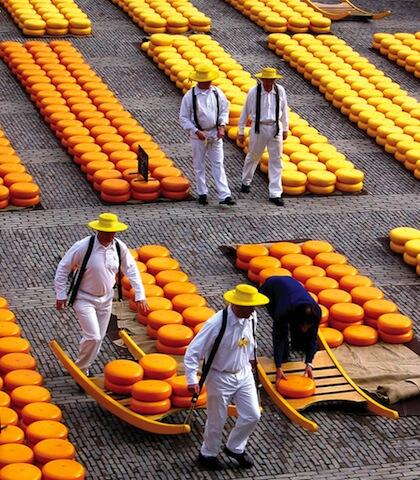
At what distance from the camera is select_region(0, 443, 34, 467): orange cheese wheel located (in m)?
9.80

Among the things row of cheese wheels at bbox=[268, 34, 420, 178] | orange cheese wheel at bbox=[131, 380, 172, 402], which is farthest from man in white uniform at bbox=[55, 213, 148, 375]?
row of cheese wheels at bbox=[268, 34, 420, 178]

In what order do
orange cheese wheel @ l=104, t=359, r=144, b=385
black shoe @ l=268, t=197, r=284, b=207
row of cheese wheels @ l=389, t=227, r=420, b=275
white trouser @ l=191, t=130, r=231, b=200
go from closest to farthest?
1. orange cheese wheel @ l=104, t=359, r=144, b=385
2. row of cheese wheels @ l=389, t=227, r=420, b=275
3. white trouser @ l=191, t=130, r=231, b=200
4. black shoe @ l=268, t=197, r=284, b=207

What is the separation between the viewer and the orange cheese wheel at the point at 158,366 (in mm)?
11211

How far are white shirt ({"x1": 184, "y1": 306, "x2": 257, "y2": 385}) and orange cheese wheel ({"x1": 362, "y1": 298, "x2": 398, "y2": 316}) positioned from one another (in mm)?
2875

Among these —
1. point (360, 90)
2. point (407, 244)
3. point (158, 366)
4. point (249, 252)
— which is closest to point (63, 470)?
point (158, 366)

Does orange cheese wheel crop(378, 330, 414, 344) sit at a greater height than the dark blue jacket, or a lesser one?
lesser

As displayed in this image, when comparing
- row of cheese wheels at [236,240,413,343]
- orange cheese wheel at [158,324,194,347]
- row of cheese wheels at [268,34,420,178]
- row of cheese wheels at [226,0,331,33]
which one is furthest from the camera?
row of cheese wheels at [226,0,331,33]

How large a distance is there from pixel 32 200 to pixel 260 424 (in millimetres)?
5300

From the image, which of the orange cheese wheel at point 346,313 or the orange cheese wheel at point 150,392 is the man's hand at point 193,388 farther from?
the orange cheese wheel at point 346,313

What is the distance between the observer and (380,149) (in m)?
18.4


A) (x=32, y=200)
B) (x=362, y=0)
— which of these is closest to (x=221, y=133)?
(x=32, y=200)

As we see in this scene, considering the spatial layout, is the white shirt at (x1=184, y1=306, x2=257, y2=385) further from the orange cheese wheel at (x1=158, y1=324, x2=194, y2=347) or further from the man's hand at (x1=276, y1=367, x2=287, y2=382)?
the orange cheese wheel at (x1=158, y1=324, x2=194, y2=347)

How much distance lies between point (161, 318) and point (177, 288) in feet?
2.51

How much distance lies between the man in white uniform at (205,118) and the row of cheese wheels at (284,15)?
7866mm
